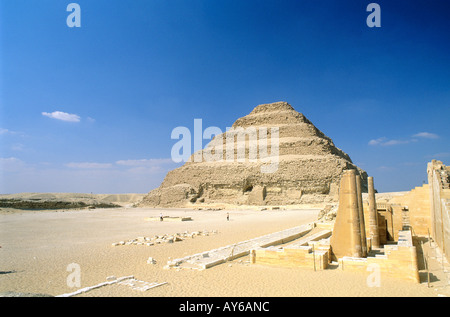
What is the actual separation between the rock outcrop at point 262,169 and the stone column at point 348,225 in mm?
27548

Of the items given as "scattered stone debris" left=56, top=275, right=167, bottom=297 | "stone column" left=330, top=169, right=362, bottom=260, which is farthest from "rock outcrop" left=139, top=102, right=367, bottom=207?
"scattered stone debris" left=56, top=275, right=167, bottom=297

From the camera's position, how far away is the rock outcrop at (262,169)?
1470 inches

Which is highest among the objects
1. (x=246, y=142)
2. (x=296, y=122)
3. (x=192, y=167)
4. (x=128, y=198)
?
(x=296, y=122)

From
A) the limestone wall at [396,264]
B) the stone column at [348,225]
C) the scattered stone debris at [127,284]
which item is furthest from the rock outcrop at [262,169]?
the scattered stone debris at [127,284]

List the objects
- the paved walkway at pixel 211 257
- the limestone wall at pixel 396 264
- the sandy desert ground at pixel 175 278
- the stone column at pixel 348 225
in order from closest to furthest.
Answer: the sandy desert ground at pixel 175 278 < the limestone wall at pixel 396 264 < the paved walkway at pixel 211 257 < the stone column at pixel 348 225

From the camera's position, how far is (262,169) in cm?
4228

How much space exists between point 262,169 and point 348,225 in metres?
34.6

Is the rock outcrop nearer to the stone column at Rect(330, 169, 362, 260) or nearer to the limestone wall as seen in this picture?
the stone column at Rect(330, 169, 362, 260)

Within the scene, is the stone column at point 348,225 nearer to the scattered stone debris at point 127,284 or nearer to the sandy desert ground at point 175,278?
the sandy desert ground at point 175,278

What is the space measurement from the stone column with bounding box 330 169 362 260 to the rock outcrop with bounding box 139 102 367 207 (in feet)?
→ 90.4
